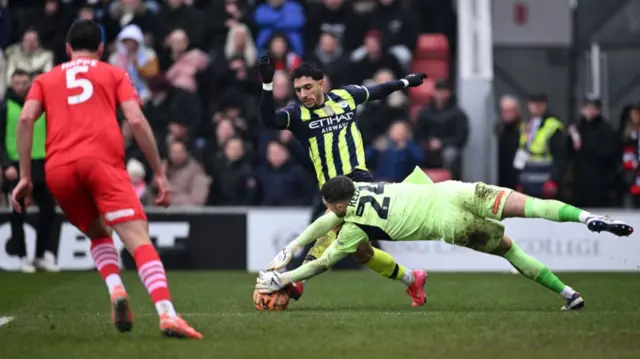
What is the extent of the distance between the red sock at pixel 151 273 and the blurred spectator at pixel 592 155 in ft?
37.4

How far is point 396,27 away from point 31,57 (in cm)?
561

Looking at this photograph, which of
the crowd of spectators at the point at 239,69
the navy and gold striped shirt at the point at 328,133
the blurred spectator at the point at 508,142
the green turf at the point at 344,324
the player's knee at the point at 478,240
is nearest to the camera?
the green turf at the point at 344,324

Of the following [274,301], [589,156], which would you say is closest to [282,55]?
[589,156]

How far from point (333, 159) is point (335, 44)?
7762 mm

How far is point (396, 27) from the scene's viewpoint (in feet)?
70.4

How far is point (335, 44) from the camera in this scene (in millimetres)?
20734

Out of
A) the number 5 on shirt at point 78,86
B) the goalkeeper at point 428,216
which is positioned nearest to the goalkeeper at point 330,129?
the goalkeeper at point 428,216

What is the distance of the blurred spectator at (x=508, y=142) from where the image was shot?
65.6 ft

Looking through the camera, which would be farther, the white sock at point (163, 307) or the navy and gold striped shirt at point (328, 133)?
the navy and gold striped shirt at point (328, 133)

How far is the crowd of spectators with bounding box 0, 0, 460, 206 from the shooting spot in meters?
19.8

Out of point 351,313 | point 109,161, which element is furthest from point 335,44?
point 109,161

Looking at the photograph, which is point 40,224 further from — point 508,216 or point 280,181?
point 508,216

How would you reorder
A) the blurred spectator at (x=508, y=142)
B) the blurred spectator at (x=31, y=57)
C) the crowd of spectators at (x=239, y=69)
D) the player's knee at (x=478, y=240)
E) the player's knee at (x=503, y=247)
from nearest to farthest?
the player's knee at (x=478, y=240) < the player's knee at (x=503, y=247) < the crowd of spectators at (x=239, y=69) < the blurred spectator at (x=508, y=142) < the blurred spectator at (x=31, y=57)

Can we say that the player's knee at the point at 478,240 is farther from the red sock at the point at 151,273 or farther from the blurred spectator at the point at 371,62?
the blurred spectator at the point at 371,62
